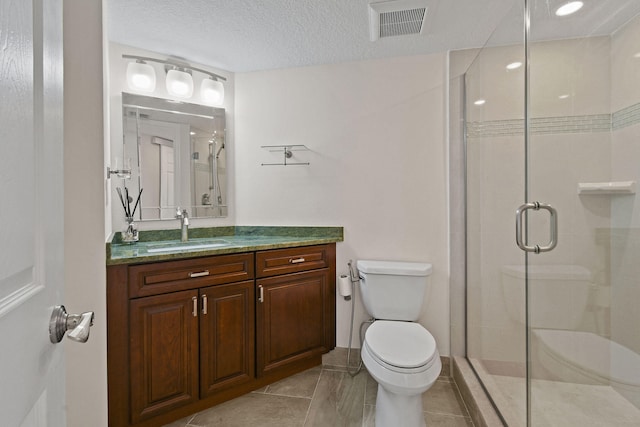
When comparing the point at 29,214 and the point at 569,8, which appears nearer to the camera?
the point at 29,214

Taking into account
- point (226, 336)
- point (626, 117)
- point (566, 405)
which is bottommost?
point (566, 405)

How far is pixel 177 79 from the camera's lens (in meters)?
2.20

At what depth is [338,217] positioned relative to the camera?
7.75ft

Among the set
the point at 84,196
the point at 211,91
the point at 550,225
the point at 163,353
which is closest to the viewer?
the point at 84,196

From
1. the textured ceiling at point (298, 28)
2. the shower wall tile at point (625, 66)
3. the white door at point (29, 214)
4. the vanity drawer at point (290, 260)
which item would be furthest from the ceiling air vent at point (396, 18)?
the white door at point (29, 214)

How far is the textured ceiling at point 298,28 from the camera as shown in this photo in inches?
64.6

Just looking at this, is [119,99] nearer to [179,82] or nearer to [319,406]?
[179,82]

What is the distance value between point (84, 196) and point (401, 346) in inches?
62.1

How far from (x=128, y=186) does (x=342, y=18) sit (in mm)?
1687

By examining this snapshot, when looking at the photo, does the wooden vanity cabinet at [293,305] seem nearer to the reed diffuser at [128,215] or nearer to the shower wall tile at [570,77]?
the reed diffuser at [128,215]

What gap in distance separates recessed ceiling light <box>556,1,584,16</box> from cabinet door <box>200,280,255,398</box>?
1990mm

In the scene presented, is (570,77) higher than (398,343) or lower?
higher

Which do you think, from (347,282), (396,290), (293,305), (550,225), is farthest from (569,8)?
(293,305)

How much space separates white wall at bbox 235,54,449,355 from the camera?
2217 mm
